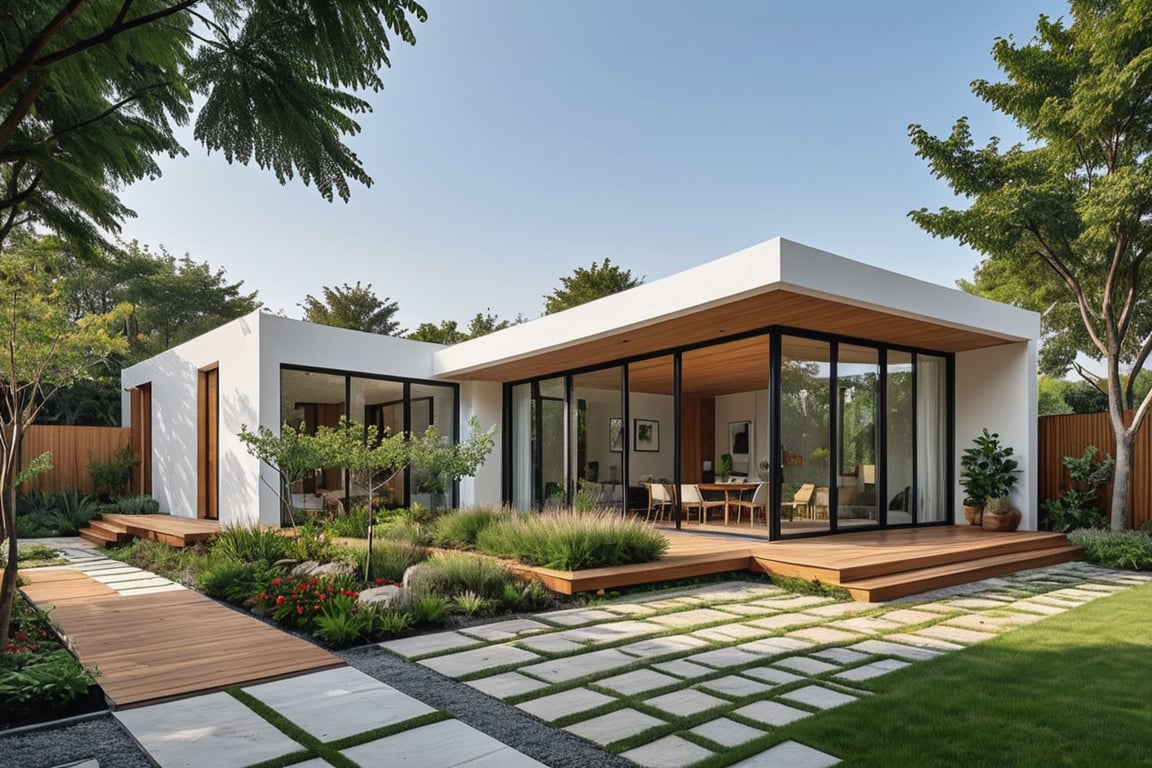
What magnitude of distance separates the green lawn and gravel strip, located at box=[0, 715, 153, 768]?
2822 millimetres

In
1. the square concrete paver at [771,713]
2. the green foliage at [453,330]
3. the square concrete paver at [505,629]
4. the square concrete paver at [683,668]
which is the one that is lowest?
the square concrete paver at [505,629]

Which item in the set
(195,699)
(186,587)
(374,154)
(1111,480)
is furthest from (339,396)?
(1111,480)

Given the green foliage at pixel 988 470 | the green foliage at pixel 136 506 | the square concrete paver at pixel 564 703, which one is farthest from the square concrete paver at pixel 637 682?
the green foliage at pixel 136 506

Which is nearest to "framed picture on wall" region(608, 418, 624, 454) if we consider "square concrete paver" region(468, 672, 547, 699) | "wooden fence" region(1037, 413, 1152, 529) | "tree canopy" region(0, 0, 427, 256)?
"wooden fence" region(1037, 413, 1152, 529)

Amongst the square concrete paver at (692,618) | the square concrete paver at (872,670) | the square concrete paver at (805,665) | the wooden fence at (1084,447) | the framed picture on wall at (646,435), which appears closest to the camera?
the square concrete paver at (872,670)

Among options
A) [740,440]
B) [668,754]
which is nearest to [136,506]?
[740,440]

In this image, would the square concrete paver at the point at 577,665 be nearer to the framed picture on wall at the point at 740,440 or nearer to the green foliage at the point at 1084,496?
the green foliage at the point at 1084,496

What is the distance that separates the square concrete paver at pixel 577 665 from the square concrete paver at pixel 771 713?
0.95m

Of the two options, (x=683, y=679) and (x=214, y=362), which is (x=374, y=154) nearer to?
(x=683, y=679)

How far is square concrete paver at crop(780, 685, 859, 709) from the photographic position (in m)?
3.55

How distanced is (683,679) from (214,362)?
1035 cm

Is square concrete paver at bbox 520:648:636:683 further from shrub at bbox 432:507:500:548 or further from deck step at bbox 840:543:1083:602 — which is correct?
shrub at bbox 432:507:500:548

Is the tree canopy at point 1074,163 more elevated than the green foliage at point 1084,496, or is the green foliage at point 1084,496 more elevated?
the tree canopy at point 1074,163

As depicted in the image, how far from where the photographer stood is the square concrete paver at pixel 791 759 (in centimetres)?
280
